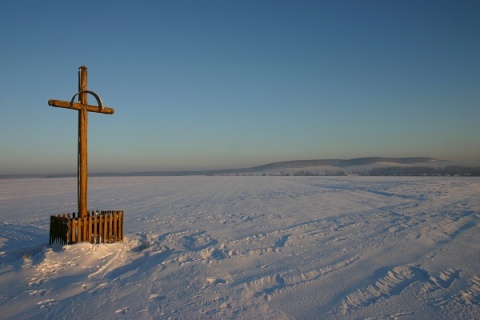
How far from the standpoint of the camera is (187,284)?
214 inches

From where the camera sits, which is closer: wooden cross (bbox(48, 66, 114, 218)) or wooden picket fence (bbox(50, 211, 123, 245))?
wooden picket fence (bbox(50, 211, 123, 245))

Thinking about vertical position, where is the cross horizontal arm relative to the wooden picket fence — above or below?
above

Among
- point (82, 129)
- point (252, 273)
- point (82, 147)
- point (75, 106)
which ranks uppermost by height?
point (75, 106)

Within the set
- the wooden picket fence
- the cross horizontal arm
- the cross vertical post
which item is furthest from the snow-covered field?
the cross horizontal arm

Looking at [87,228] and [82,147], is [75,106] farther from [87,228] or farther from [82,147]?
[87,228]

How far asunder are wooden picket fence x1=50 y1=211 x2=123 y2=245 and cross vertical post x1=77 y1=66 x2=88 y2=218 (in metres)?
0.38

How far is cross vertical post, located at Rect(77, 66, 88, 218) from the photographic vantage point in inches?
293

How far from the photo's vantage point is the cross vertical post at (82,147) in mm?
7453

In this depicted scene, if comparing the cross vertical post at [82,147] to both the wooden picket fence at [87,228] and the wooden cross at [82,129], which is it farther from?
the wooden picket fence at [87,228]

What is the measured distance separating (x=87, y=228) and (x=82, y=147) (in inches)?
76.5

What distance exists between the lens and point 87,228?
7.16 metres

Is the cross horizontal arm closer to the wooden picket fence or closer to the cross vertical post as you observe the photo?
the cross vertical post

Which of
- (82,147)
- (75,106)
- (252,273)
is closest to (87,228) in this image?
(82,147)

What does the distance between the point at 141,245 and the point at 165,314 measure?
3825mm
